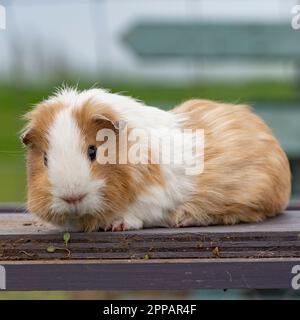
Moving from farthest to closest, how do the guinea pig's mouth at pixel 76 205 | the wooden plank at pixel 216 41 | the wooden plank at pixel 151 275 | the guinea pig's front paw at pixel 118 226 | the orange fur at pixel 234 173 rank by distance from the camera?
the wooden plank at pixel 216 41, the orange fur at pixel 234 173, the guinea pig's front paw at pixel 118 226, the guinea pig's mouth at pixel 76 205, the wooden plank at pixel 151 275

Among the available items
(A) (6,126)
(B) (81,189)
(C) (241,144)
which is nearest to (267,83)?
(A) (6,126)

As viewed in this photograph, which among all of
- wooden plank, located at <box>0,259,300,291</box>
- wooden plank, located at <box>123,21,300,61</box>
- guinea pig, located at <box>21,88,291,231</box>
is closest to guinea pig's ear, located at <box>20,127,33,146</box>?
guinea pig, located at <box>21,88,291,231</box>

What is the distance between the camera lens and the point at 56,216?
2.38 metres

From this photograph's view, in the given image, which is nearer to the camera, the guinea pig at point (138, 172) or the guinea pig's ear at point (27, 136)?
the guinea pig at point (138, 172)

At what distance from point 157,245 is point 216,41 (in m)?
2.56

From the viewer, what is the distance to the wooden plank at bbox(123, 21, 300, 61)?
4.68 meters

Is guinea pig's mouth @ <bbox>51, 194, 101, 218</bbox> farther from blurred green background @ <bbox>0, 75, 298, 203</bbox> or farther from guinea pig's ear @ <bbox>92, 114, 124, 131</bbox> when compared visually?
blurred green background @ <bbox>0, 75, 298, 203</bbox>

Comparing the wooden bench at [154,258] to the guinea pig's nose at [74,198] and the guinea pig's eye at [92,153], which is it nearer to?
the guinea pig's nose at [74,198]

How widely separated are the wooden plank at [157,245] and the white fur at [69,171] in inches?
3.7

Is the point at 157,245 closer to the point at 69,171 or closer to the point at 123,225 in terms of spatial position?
the point at 123,225

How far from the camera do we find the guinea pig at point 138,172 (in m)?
2.32

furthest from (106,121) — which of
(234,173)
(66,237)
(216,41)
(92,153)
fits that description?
(216,41)

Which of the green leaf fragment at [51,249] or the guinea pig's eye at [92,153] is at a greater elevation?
the guinea pig's eye at [92,153]

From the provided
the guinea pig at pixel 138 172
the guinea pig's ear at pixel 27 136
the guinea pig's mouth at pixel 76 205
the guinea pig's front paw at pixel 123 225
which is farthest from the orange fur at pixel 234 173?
A: the guinea pig's ear at pixel 27 136
